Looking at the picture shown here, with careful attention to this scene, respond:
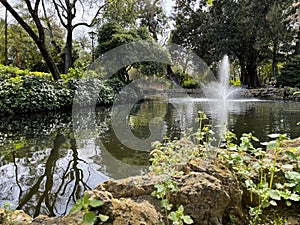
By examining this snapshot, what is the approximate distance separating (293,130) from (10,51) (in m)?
23.7

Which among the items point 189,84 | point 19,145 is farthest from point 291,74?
point 19,145

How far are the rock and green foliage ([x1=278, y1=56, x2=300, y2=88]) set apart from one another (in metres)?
18.2

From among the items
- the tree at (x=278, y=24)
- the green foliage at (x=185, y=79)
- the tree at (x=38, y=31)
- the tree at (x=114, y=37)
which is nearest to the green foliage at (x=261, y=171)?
the tree at (x=38, y=31)

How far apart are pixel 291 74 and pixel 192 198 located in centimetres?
1896

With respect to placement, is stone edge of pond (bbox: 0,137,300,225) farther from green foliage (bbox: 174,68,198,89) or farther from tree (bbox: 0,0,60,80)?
green foliage (bbox: 174,68,198,89)

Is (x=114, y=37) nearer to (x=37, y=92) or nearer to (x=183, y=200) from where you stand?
(x=37, y=92)

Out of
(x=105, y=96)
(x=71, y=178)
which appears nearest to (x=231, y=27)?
(x=105, y=96)

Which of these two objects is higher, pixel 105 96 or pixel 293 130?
pixel 105 96

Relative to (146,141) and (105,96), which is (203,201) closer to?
(146,141)

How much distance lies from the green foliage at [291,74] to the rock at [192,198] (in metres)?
18.2

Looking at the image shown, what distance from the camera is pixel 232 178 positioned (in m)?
1.32

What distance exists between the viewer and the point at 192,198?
114 cm

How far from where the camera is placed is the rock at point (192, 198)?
1030 mm

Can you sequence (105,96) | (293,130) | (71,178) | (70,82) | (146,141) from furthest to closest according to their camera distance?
(105,96)
(70,82)
(293,130)
(146,141)
(71,178)
